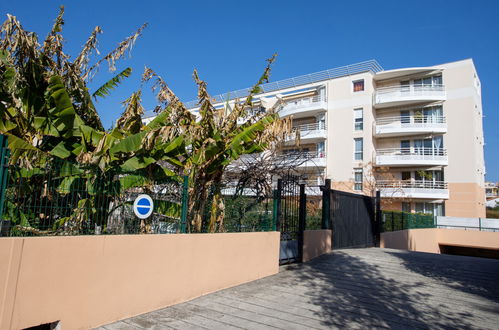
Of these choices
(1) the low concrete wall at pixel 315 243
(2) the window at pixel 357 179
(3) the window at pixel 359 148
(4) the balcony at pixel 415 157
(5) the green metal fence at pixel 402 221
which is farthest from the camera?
(3) the window at pixel 359 148

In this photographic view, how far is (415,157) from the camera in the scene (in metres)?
30.2

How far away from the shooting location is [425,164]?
29984mm

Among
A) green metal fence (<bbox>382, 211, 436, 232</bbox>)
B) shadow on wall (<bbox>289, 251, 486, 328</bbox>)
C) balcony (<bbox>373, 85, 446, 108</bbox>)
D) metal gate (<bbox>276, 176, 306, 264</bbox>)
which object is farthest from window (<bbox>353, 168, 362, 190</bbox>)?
metal gate (<bbox>276, 176, 306, 264</bbox>)

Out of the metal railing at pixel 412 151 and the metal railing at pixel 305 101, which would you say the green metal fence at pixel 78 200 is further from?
the metal railing at pixel 305 101

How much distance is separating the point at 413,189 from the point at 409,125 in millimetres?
5923

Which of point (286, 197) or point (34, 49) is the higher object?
point (34, 49)

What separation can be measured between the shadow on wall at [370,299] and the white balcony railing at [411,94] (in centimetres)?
2568

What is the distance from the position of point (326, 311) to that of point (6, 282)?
4384 millimetres

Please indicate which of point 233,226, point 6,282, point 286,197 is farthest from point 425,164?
point 6,282

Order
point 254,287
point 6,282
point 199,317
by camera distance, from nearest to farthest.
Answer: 1. point 6,282
2. point 199,317
3. point 254,287

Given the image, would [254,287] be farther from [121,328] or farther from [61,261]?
[61,261]

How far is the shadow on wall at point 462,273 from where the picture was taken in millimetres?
7137

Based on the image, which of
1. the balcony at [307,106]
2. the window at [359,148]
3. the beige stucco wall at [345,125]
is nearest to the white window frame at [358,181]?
the beige stucco wall at [345,125]

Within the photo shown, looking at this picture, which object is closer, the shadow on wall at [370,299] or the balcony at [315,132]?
the shadow on wall at [370,299]
